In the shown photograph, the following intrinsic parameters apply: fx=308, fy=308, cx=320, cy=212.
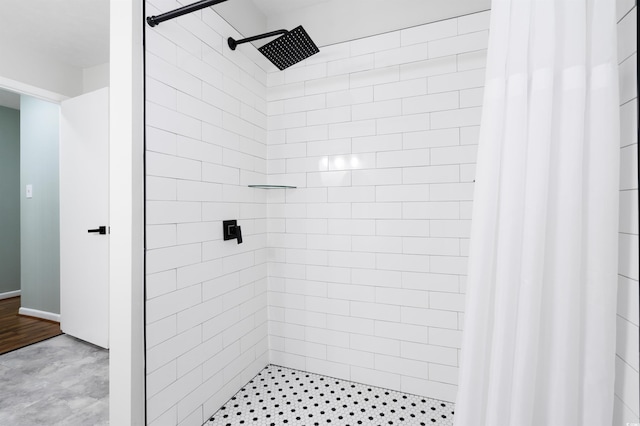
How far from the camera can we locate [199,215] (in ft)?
5.02

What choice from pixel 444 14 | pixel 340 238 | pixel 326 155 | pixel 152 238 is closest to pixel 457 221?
pixel 340 238

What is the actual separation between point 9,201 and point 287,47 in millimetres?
4385

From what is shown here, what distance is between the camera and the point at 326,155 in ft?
6.49

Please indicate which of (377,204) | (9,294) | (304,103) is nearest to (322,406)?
(377,204)

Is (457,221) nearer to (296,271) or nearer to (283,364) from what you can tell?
(296,271)

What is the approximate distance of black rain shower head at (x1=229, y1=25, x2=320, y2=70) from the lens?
4.83 feet

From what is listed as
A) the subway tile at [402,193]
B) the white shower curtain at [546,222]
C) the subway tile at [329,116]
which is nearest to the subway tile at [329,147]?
the subway tile at [329,116]

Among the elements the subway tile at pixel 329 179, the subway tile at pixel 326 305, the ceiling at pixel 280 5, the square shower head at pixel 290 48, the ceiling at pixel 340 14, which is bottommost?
the subway tile at pixel 326 305

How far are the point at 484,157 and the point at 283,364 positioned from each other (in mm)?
1870

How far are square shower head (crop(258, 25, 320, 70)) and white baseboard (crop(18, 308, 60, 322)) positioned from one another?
10.9ft

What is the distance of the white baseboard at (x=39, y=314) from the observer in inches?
121

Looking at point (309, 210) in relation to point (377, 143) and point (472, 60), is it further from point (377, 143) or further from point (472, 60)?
point (472, 60)

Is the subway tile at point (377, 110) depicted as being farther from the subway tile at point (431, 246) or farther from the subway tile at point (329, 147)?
the subway tile at point (431, 246)

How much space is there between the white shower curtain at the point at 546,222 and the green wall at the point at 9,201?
518cm
